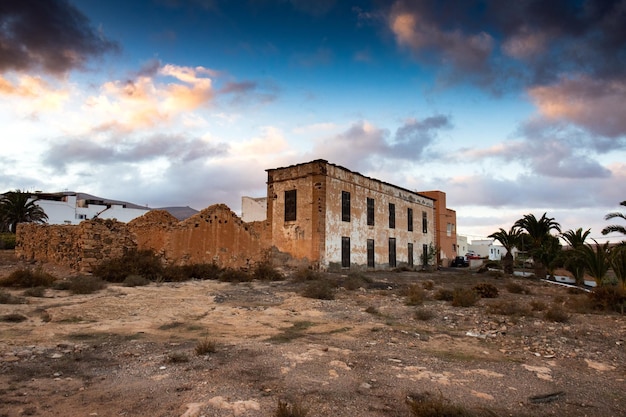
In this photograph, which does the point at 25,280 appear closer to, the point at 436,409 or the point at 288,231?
the point at 436,409

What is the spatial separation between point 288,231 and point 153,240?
7.97 m

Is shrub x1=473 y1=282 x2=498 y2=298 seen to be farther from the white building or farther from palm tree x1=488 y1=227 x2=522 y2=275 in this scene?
the white building

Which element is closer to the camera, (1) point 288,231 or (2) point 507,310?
(2) point 507,310

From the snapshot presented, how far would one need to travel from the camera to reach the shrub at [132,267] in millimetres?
13708

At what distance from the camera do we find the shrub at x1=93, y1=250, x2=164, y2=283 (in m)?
13.7

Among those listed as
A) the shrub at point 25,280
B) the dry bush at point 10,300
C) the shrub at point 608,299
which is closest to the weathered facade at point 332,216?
the shrub at point 25,280

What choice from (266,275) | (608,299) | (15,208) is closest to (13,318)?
(266,275)

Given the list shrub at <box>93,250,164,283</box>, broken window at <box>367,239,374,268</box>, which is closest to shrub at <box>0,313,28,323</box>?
shrub at <box>93,250,164,283</box>

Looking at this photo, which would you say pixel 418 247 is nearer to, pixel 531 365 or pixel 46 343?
pixel 531 365

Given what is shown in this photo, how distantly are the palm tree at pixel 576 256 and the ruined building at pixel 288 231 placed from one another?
1069cm

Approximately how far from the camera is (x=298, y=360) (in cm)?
519

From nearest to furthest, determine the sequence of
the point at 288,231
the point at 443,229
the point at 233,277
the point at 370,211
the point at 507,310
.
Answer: the point at 507,310 < the point at 233,277 < the point at 288,231 < the point at 370,211 < the point at 443,229

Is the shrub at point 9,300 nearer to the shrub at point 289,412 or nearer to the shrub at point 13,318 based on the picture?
the shrub at point 13,318

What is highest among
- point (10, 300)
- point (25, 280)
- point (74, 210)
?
point (74, 210)
